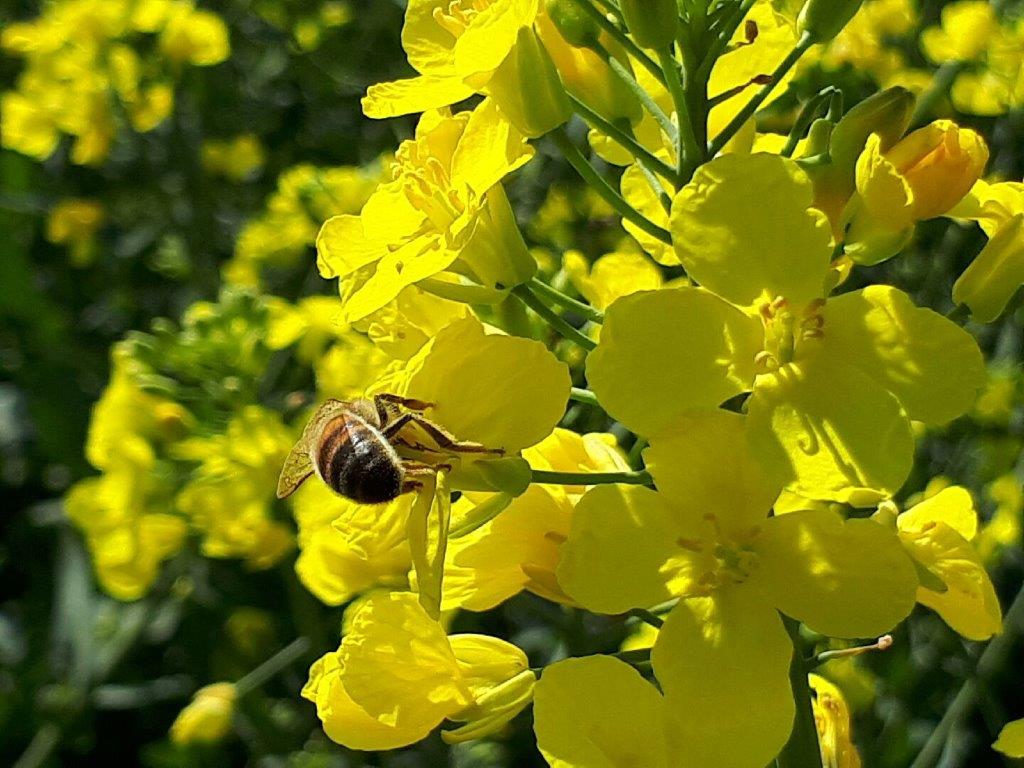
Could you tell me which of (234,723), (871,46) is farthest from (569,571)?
(871,46)

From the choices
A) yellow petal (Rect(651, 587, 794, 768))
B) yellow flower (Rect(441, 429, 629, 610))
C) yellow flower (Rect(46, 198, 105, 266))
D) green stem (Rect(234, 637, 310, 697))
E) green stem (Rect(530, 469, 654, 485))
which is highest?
green stem (Rect(530, 469, 654, 485))

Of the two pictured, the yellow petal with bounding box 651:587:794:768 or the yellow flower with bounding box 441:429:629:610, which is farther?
the yellow flower with bounding box 441:429:629:610

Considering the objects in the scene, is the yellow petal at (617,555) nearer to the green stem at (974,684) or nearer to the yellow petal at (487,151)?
the yellow petal at (487,151)

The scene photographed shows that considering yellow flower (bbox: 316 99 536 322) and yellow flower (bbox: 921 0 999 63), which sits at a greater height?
yellow flower (bbox: 316 99 536 322)

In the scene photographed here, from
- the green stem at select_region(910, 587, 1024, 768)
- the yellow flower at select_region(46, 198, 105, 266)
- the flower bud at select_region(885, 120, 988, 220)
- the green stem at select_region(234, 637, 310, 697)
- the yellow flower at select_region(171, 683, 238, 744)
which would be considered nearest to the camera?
the flower bud at select_region(885, 120, 988, 220)

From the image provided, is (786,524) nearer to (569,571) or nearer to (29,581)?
(569,571)

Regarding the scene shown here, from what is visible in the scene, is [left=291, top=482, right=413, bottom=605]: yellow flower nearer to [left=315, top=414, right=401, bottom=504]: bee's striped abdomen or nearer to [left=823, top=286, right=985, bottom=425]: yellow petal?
[left=315, top=414, right=401, bottom=504]: bee's striped abdomen

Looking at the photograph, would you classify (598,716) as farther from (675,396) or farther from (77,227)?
(77,227)

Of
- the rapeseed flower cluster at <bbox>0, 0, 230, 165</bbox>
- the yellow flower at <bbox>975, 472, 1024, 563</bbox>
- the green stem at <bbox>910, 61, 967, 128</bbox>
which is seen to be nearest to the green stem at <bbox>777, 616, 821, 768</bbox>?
the green stem at <bbox>910, 61, 967, 128</bbox>
